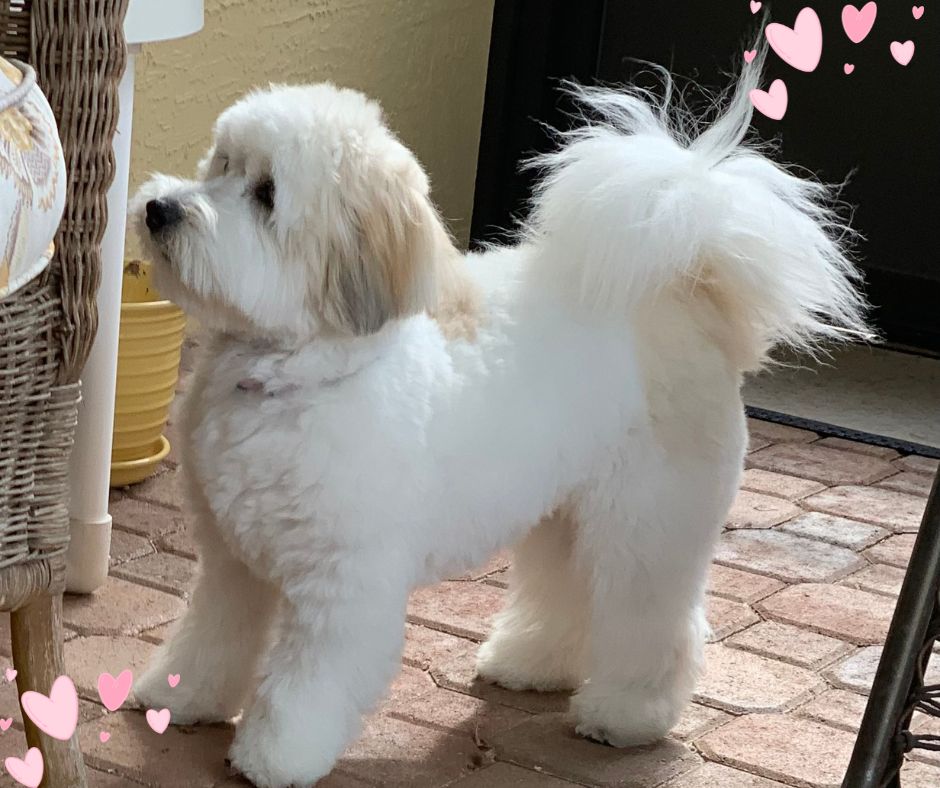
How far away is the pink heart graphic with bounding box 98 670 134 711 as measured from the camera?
6.06 ft

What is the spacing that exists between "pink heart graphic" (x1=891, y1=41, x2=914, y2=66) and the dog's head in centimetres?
244

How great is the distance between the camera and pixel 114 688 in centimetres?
188

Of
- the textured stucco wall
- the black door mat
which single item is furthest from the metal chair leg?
the textured stucco wall

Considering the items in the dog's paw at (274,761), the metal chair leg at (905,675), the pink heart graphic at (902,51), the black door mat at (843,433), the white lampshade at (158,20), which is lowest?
the black door mat at (843,433)

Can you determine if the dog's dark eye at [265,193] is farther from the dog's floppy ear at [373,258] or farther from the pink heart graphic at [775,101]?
the pink heart graphic at [775,101]

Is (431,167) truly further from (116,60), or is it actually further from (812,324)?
(116,60)

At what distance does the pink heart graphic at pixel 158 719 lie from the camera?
180 cm

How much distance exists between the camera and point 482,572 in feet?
7.86

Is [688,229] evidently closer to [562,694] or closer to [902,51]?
[562,694]

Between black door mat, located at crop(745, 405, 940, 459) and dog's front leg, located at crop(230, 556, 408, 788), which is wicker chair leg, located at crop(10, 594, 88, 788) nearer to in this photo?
dog's front leg, located at crop(230, 556, 408, 788)

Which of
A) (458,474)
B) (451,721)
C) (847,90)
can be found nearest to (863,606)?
(451,721)

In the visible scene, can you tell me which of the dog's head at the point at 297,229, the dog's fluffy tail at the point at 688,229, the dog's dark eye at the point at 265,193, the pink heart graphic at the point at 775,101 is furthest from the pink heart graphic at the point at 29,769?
the pink heart graphic at the point at 775,101

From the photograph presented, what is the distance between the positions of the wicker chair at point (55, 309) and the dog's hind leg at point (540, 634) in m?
0.70

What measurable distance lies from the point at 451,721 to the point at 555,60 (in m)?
2.45
